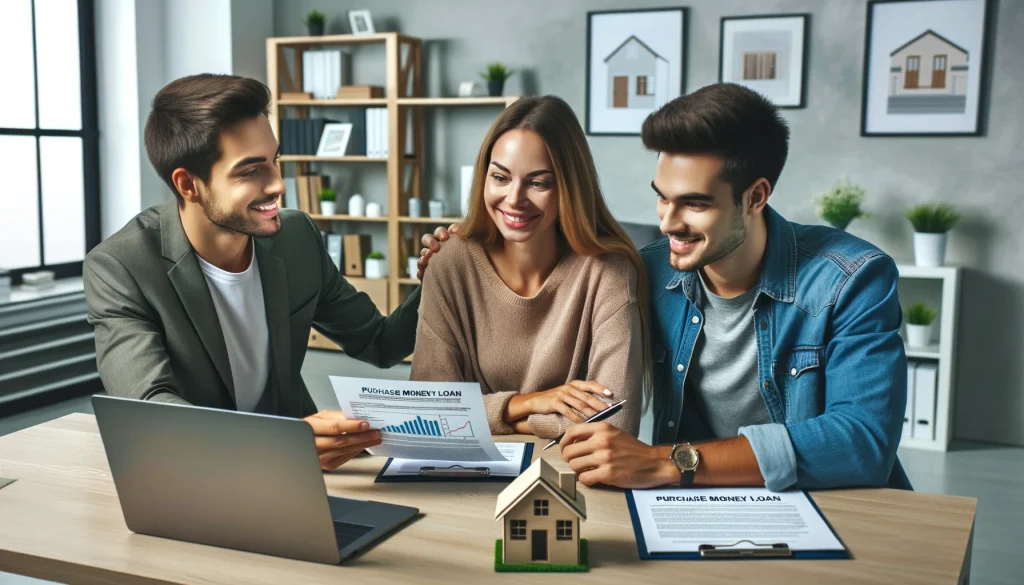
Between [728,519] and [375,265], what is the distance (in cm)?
434

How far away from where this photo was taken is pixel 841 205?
4215 millimetres

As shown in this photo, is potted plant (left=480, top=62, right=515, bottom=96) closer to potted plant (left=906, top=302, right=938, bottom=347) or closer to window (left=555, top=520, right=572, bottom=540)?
potted plant (left=906, top=302, right=938, bottom=347)

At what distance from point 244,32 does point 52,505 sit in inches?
180

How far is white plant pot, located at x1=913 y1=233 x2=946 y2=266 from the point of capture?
4.06 m

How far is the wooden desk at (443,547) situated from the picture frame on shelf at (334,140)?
13.3 ft

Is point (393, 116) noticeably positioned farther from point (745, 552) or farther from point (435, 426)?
point (745, 552)

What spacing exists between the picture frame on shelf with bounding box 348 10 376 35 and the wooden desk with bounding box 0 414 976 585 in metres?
4.23

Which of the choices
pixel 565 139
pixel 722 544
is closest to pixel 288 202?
pixel 565 139

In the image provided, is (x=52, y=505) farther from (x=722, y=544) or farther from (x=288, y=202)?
(x=288, y=202)

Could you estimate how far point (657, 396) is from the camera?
6.12 ft

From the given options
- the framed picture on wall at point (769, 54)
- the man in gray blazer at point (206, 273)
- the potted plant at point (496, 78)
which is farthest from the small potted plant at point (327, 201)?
the man in gray blazer at point (206, 273)

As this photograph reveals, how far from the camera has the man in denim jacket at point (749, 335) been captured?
1421 mm

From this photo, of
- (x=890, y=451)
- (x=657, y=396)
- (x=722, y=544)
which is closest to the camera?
(x=722, y=544)

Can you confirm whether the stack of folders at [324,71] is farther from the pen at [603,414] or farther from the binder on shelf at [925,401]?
the pen at [603,414]
